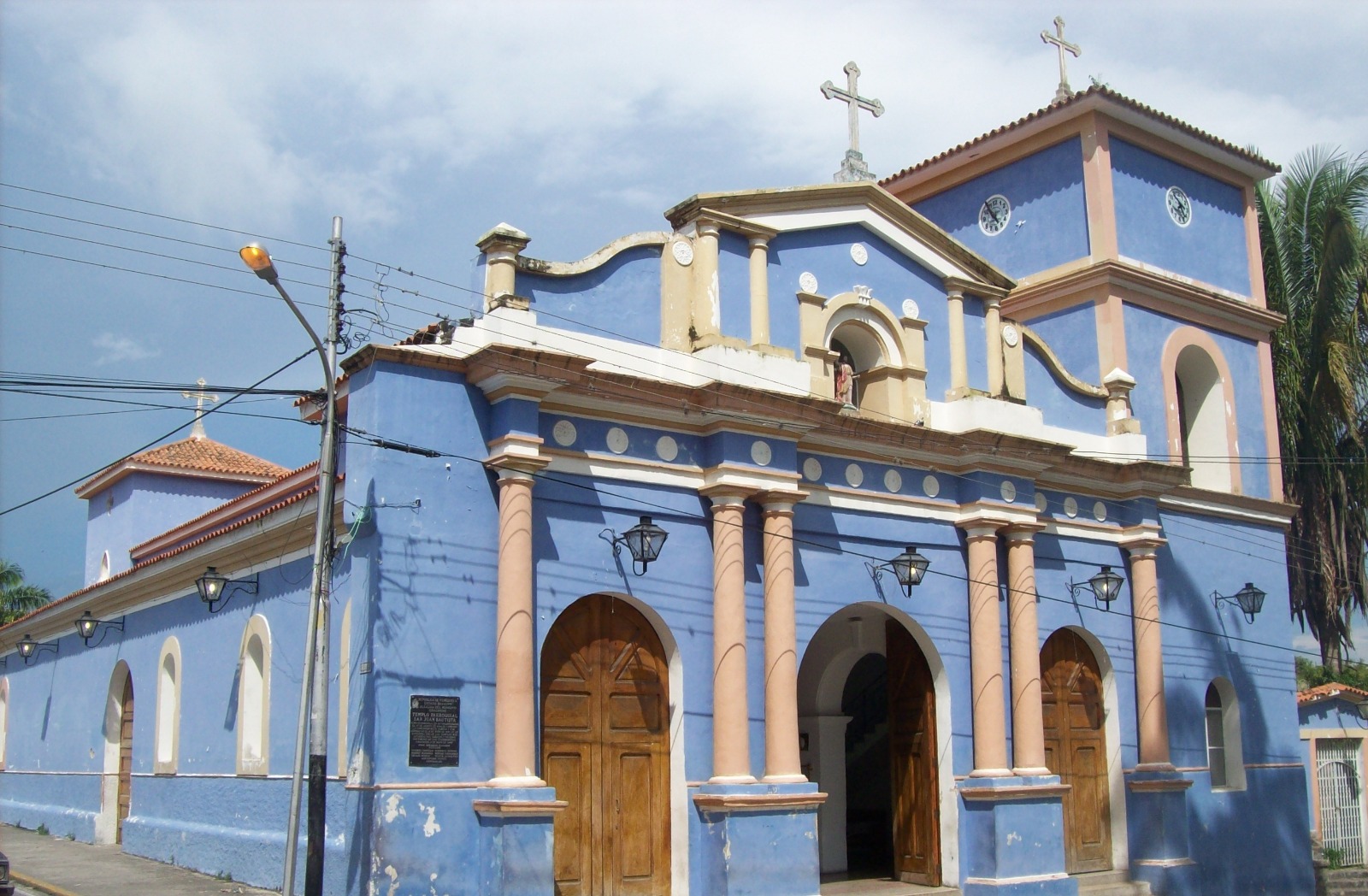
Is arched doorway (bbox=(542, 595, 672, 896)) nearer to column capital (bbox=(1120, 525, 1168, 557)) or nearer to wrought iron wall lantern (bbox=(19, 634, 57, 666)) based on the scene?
column capital (bbox=(1120, 525, 1168, 557))

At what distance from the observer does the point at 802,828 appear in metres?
14.1

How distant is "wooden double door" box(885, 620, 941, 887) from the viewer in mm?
16422

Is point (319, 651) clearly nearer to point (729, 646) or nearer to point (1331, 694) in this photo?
point (729, 646)

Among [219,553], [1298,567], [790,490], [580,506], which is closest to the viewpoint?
[580,506]

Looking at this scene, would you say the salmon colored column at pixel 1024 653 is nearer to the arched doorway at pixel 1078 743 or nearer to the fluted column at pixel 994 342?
the arched doorway at pixel 1078 743

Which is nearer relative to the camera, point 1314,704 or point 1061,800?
point 1061,800

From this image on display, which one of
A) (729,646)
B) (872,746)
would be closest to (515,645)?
(729,646)

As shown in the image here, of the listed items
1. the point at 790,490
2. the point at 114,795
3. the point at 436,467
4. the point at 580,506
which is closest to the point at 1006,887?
the point at 790,490

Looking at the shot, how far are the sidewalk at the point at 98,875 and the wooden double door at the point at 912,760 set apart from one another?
7.38 m

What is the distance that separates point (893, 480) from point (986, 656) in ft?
7.74

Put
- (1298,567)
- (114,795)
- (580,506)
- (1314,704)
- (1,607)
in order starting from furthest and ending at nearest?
(1,607)
(1298,567)
(1314,704)
(114,795)
(580,506)

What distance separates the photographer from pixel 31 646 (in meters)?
23.6

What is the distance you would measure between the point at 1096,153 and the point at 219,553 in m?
13.2

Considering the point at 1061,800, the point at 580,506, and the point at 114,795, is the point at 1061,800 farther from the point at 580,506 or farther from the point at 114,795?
the point at 114,795
